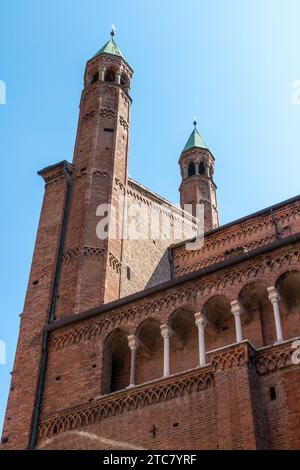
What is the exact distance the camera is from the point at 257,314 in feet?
55.2

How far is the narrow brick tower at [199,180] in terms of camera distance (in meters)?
31.0

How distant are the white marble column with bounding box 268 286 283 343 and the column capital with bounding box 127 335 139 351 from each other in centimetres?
360

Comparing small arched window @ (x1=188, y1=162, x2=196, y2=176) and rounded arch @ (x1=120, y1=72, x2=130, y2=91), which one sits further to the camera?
small arched window @ (x1=188, y1=162, x2=196, y2=176)

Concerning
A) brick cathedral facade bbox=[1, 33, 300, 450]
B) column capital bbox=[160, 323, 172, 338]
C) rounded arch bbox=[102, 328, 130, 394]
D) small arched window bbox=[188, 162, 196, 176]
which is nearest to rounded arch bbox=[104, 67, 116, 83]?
brick cathedral facade bbox=[1, 33, 300, 450]

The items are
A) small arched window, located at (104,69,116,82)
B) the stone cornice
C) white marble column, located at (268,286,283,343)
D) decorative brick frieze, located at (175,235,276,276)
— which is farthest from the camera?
small arched window, located at (104,69,116,82)

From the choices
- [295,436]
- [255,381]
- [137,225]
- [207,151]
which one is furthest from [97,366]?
[207,151]

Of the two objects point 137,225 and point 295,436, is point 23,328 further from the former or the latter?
point 295,436

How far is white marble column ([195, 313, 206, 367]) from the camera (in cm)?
1611

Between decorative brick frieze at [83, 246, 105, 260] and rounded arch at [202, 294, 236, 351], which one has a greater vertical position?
decorative brick frieze at [83, 246, 105, 260]

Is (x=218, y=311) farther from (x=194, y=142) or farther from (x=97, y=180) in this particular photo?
(x=194, y=142)

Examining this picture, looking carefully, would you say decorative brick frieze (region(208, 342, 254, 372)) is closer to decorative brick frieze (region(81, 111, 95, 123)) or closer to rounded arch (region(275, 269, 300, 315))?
rounded arch (region(275, 269, 300, 315))

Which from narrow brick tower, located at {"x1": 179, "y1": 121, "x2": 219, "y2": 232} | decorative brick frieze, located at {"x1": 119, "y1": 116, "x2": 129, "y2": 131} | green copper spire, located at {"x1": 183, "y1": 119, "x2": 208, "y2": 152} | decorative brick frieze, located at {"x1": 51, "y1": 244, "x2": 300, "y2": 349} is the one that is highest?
green copper spire, located at {"x1": 183, "y1": 119, "x2": 208, "y2": 152}

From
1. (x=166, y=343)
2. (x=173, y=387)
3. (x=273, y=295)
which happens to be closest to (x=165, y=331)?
(x=166, y=343)

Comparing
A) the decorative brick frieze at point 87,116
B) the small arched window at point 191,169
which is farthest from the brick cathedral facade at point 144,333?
the small arched window at point 191,169
